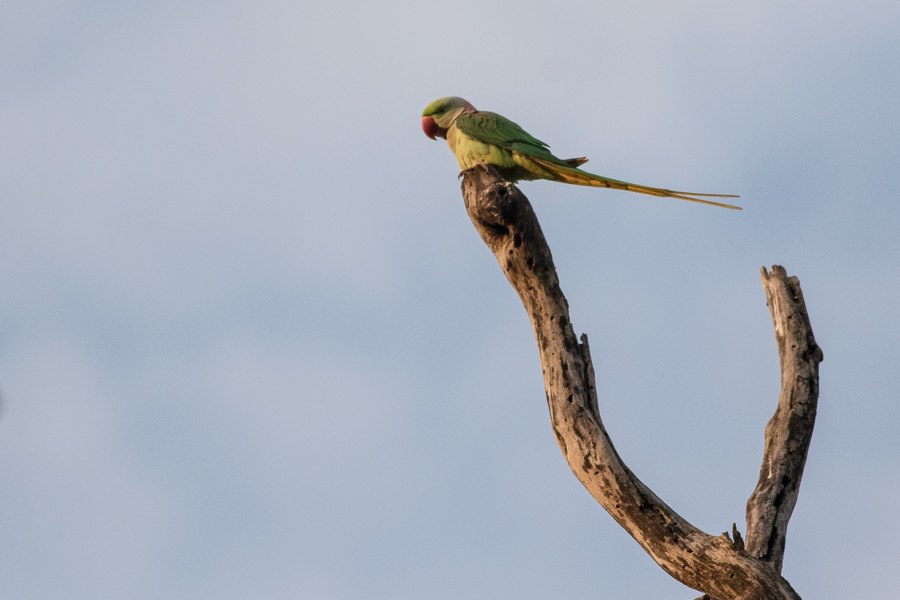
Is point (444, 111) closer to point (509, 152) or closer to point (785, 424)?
point (509, 152)

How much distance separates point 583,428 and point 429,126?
4.58 metres

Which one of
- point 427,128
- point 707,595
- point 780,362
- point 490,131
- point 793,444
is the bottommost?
point 707,595

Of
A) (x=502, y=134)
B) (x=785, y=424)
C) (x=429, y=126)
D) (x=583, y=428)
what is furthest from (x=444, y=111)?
(x=785, y=424)

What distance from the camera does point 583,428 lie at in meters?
5.03

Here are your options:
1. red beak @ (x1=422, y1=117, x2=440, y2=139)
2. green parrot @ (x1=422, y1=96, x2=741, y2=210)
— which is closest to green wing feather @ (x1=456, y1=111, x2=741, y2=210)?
green parrot @ (x1=422, y1=96, x2=741, y2=210)

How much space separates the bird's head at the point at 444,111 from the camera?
827 cm

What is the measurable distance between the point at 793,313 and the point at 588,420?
1.67m

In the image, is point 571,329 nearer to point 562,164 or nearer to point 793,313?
point 793,313

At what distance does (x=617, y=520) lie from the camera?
4.91 meters

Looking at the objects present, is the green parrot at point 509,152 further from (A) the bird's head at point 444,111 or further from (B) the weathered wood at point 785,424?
(B) the weathered wood at point 785,424

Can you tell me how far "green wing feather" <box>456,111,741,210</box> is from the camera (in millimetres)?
6473

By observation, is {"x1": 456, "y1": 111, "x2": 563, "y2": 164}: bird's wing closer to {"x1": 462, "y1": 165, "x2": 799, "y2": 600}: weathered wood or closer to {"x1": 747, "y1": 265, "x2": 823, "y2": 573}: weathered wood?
{"x1": 462, "y1": 165, "x2": 799, "y2": 600}: weathered wood

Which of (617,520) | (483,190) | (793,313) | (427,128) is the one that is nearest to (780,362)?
(793,313)

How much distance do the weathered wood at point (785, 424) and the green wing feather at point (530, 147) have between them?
4.18 ft
